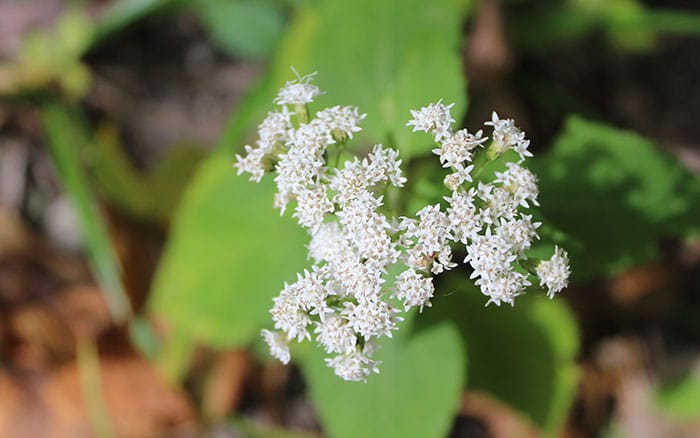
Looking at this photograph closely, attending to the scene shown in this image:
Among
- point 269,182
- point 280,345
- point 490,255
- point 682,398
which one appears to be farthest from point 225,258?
point 682,398

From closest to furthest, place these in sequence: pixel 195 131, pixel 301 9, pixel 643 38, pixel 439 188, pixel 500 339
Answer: pixel 439 188 → pixel 500 339 → pixel 301 9 → pixel 643 38 → pixel 195 131

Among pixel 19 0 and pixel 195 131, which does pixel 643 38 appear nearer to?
pixel 195 131

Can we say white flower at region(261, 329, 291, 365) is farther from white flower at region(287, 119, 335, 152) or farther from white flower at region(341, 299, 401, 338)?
white flower at region(287, 119, 335, 152)

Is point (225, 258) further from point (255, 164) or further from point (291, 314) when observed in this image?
point (291, 314)

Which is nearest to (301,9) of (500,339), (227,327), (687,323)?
(227,327)

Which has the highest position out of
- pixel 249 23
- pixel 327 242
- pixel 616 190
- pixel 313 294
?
pixel 249 23

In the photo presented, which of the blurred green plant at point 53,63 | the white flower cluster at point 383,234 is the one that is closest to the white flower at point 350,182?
the white flower cluster at point 383,234
